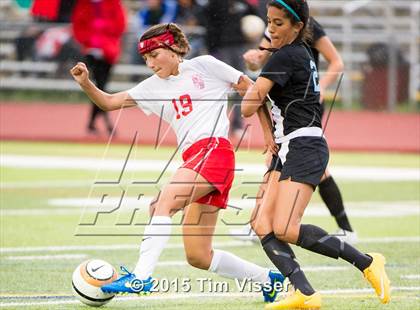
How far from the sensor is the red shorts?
6625mm

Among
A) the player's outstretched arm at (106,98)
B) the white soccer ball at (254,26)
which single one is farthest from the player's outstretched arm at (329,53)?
the white soccer ball at (254,26)

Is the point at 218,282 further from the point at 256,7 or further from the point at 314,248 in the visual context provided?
the point at 256,7

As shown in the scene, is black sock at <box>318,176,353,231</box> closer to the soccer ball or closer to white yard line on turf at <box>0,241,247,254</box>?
white yard line on turf at <box>0,241,247,254</box>

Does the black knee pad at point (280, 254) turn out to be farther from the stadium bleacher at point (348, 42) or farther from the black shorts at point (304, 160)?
the stadium bleacher at point (348, 42)

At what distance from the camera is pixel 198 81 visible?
22.7ft

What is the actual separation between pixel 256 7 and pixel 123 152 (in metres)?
3.00

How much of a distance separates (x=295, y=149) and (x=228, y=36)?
1106cm

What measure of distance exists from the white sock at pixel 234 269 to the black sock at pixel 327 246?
0.53 m

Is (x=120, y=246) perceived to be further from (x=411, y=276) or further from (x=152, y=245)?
(x=152, y=245)

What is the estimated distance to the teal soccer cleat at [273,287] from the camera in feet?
22.4

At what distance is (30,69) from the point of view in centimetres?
2294

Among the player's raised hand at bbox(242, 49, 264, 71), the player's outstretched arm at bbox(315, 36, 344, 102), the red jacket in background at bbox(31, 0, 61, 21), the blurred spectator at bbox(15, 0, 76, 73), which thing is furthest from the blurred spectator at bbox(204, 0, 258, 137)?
the player's raised hand at bbox(242, 49, 264, 71)

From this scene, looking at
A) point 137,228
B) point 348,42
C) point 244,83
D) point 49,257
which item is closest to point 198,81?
point 244,83

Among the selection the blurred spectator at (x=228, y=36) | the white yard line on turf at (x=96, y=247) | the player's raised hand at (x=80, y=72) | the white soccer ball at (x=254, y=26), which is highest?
the player's raised hand at (x=80, y=72)
